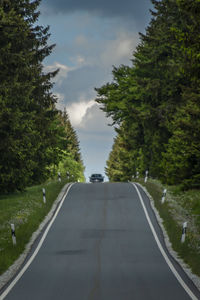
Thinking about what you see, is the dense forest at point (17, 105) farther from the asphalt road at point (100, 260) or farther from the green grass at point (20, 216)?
the asphalt road at point (100, 260)

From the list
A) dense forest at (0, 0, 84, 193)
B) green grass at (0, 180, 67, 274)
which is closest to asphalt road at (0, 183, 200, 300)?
green grass at (0, 180, 67, 274)

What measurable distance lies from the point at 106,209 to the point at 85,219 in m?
2.70

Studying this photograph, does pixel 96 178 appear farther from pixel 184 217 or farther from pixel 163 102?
pixel 184 217

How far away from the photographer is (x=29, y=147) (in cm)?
2653

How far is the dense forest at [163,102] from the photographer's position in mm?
24781

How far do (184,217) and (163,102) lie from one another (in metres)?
16.0

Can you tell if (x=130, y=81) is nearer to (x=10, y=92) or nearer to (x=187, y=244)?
(x=10, y=92)

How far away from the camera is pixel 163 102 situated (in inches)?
1417

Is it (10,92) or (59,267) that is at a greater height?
(10,92)

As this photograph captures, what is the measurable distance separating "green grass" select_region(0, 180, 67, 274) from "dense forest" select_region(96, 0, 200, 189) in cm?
786

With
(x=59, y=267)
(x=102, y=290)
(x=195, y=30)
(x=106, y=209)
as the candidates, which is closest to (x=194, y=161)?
(x=106, y=209)

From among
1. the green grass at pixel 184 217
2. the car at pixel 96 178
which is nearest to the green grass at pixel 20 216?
the green grass at pixel 184 217

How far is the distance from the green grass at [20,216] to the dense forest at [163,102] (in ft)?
25.8

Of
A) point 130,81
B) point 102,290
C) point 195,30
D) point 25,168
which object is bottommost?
point 102,290
